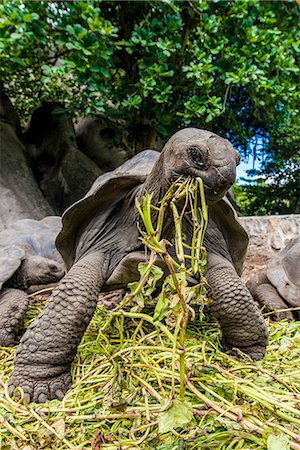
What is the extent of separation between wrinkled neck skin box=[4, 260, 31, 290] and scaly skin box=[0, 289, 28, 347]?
33cm

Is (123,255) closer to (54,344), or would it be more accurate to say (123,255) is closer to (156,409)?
(54,344)

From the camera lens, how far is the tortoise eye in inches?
52.0

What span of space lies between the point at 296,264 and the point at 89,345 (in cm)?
160

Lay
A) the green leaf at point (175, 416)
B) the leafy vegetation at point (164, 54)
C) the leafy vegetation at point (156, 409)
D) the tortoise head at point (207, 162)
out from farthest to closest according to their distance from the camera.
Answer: the leafy vegetation at point (164, 54) → the tortoise head at point (207, 162) → the leafy vegetation at point (156, 409) → the green leaf at point (175, 416)

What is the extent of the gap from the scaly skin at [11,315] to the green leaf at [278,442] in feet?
4.91

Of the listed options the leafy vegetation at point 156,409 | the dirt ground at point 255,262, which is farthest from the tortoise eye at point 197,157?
the dirt ground at point 255,262

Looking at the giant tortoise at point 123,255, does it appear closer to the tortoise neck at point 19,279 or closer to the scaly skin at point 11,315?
the scaly skin at point 11,315

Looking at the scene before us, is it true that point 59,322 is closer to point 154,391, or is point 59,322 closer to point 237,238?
point 154,391

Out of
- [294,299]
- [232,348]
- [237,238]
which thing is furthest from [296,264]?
[232,348]

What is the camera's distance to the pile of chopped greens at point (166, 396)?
897mm

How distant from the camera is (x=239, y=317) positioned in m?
1.60

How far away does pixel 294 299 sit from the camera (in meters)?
2.47

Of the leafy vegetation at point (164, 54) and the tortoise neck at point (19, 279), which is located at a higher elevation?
the leafy vegetation at point (164, 54)

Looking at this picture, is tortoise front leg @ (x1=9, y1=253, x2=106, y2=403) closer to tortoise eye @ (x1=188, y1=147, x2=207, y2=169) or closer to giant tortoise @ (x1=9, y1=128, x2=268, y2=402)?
giant tortoise @ (x1=9, y1=128, x2=268, y2=402)
